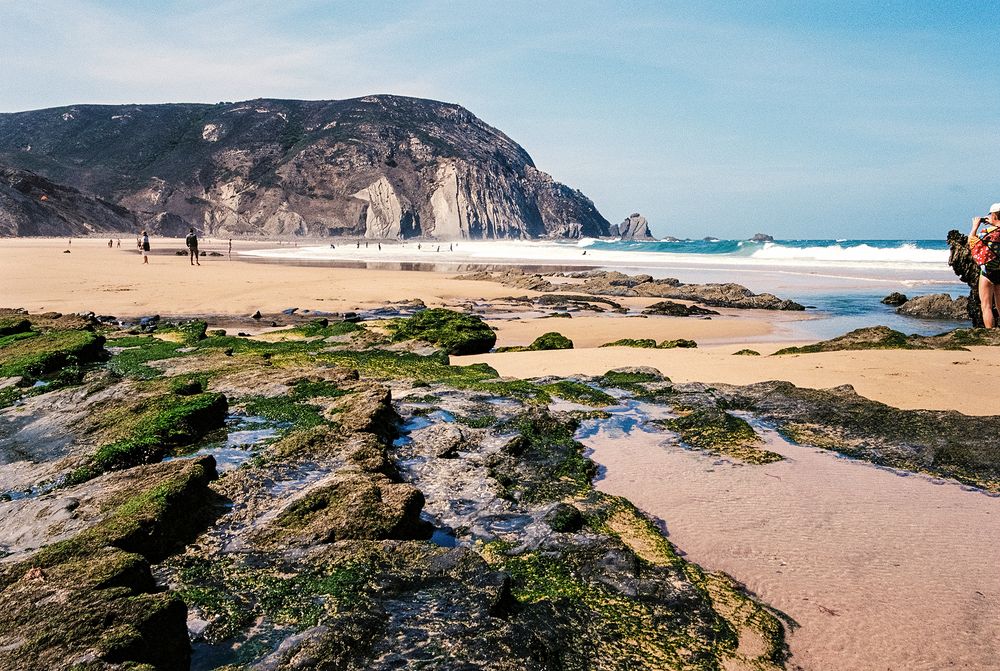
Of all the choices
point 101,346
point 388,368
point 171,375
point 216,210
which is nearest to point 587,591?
point 388,368

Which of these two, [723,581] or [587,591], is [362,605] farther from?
[723,581]

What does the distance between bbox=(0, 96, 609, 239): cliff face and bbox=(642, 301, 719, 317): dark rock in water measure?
290 feet

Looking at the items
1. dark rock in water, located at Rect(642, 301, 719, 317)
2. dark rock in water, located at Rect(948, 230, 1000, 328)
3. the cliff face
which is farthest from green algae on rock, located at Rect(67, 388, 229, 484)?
the cliff face

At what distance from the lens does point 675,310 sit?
1828cm

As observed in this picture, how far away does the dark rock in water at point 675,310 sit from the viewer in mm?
17986

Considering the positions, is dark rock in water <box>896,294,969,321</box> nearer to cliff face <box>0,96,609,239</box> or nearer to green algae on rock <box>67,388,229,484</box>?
green algae on rock <box>67,388,229,484</box>

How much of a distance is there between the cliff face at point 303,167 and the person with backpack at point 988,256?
96.6 metres

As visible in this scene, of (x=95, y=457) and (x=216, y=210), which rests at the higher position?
(x=216, y=210)

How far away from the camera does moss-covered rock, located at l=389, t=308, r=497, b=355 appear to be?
995 centimetres

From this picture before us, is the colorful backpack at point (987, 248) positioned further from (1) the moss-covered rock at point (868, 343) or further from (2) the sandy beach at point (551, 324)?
(2) the sandy beach at point (551, 324)

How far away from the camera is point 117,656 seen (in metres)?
2.20

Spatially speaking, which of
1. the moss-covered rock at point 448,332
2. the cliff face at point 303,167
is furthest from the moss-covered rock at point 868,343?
the cliff face at point 303,167

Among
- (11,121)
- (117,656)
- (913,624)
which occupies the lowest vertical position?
(913,624)

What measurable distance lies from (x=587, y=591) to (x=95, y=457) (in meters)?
3.63
